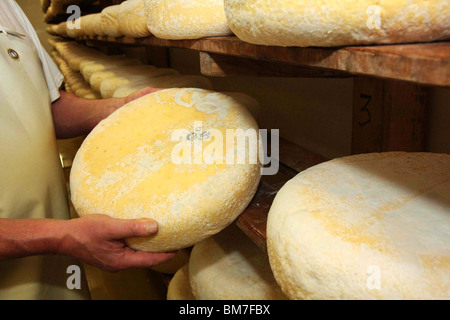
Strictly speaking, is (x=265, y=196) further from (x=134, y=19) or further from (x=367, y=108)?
(x=134, y=19)

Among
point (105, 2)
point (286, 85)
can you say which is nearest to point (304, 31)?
point (286, 85)

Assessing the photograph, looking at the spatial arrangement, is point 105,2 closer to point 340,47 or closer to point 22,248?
point 22,248

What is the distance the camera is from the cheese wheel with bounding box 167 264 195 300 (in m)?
1.58

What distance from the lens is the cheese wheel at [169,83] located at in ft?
6.14

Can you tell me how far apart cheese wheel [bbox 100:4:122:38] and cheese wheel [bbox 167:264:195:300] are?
1280 millimetres

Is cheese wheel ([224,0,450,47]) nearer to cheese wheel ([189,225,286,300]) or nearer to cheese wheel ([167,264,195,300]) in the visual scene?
cheese wheel ([189,225,286,300])

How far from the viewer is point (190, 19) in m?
1.06

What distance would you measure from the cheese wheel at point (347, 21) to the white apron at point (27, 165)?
A: 911 millimetres

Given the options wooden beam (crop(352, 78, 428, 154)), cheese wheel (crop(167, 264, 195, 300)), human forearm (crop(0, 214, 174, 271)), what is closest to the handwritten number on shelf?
wooden beam (crop(352, 78, 428, 154))

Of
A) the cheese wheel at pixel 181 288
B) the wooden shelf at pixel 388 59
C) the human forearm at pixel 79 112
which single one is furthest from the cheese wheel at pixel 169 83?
the wooden shelf at pixel 388 59

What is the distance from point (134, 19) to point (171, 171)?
0.90 metres

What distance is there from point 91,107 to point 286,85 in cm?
96

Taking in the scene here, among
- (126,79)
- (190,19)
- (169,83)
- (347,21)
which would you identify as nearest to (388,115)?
(190,19)
